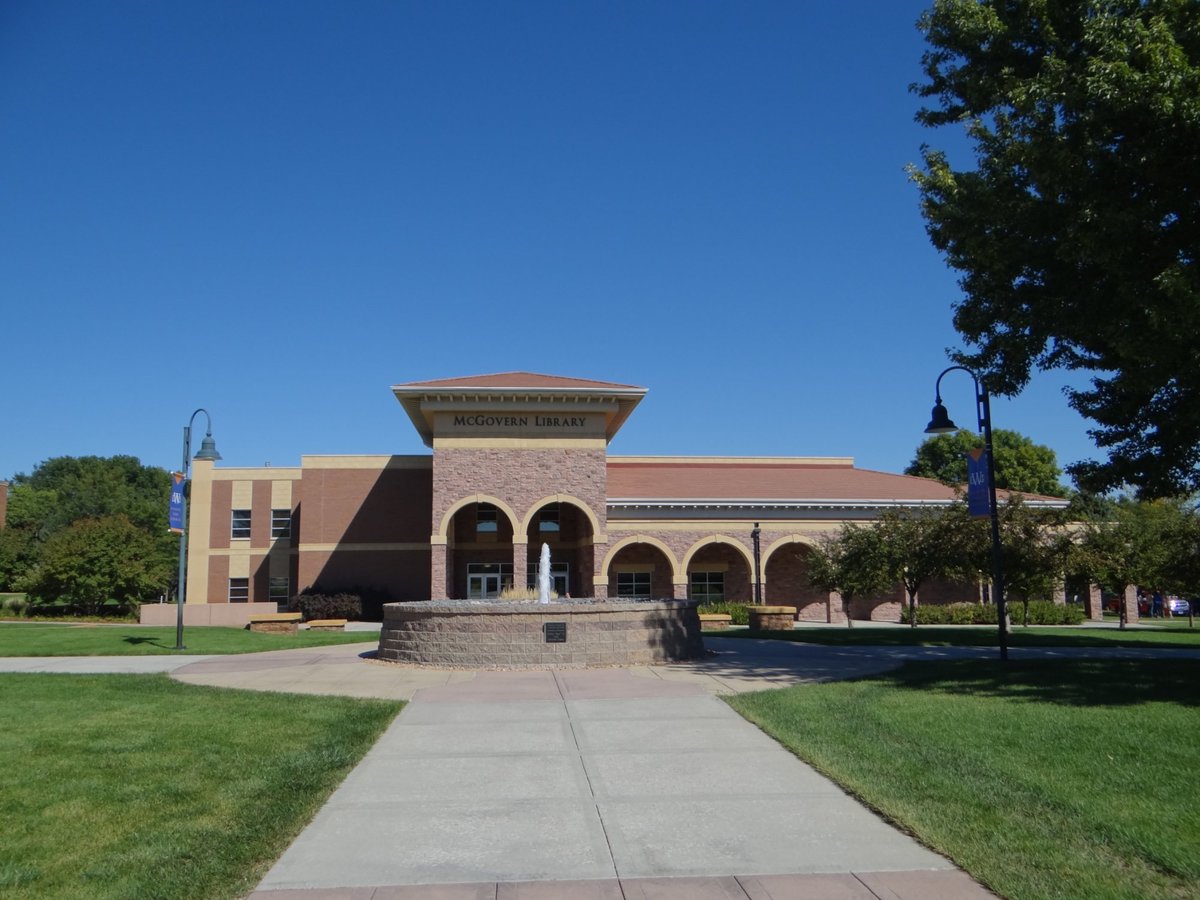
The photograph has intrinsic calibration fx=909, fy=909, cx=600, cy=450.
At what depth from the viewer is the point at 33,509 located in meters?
84.4

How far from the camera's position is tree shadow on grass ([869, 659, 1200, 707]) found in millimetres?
11188

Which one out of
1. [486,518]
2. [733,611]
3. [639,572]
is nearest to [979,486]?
[733,611]

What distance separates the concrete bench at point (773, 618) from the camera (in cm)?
2945

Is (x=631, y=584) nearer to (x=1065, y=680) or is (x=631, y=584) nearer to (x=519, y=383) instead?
(x=519, y=383)

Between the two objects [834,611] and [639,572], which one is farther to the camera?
[639,572]

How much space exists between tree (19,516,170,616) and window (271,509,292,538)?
5.35m

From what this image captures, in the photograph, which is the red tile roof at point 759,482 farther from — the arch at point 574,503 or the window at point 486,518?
the window at point 486,518

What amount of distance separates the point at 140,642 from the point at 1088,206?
2362 cm

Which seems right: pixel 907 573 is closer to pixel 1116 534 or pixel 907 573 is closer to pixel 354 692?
pixel 1116 534

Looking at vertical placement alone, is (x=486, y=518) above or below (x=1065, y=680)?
above

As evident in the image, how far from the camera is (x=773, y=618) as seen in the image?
2950 centimetres

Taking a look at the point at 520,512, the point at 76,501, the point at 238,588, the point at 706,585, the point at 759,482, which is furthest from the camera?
the point at 76,501

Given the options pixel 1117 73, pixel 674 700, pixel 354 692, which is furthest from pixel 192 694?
pixel 1117 73

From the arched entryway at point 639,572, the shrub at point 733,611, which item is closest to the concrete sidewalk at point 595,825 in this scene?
the shrub at point 733,611
